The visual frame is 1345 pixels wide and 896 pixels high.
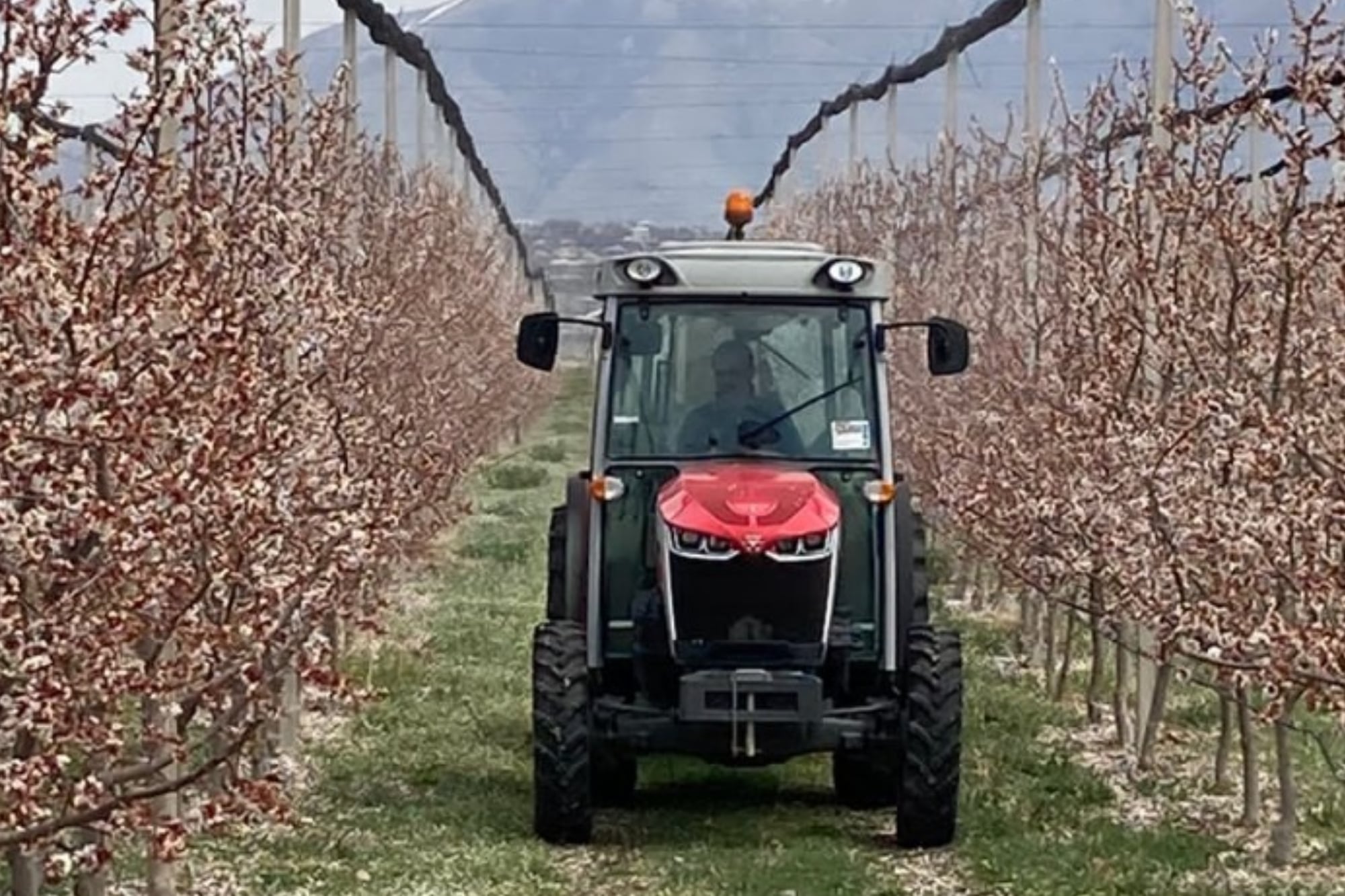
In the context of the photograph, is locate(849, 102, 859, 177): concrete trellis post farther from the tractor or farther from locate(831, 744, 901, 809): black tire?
the tractor

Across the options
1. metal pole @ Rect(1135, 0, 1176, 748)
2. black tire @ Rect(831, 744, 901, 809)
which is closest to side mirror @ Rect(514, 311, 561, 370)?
black tire @ Rect(831, 744, 901, 809)

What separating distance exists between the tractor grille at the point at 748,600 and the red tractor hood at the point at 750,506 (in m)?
0.16

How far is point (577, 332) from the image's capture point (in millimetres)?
70062

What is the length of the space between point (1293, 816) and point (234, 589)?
17.4ft

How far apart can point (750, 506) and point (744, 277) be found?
46.9 inches

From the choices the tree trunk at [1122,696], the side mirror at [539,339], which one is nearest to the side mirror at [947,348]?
the side mirror at [539,339]

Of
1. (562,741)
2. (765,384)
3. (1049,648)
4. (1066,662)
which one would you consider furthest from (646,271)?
(1049,648)

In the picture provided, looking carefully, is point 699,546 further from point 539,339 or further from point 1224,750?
point 1224,750

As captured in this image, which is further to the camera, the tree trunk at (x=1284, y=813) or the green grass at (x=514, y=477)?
the green grass at (x=514, y=477)

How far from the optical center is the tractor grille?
1077 centimetres

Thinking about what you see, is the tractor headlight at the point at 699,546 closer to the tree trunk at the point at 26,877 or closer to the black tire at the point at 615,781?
the black tire at the point at 615,781

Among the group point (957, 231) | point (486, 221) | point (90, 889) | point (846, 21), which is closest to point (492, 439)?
point (957, 231)

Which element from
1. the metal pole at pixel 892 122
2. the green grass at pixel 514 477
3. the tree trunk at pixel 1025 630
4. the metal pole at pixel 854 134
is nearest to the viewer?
the tree trunk at pixel 1025 630

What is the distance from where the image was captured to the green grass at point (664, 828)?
10.3 m
